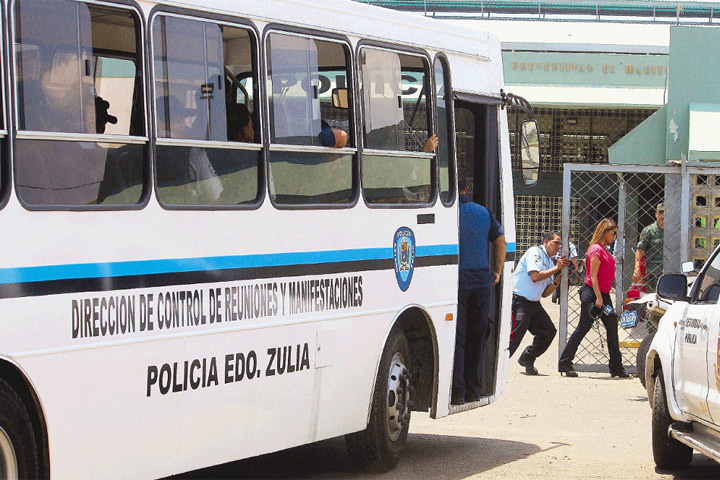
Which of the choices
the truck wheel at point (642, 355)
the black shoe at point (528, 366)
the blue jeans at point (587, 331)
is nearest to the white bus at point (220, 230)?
the truck wheel at point (642, 355)

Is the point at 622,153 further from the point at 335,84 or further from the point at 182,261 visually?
the point at 182,261

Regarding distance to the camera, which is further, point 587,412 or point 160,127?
point 587,412

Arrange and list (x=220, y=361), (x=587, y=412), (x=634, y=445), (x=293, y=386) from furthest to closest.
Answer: (x=587, y=412) → (x=634, y=445) → (x=293, y=386) → (x=220, y=361)

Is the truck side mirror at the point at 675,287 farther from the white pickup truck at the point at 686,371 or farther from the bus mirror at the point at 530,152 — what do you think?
the bus mirror at the point at 530,152

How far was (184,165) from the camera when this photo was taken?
6.64m

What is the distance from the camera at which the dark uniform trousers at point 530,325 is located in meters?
15.0

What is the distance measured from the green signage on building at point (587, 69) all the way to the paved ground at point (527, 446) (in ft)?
62.4

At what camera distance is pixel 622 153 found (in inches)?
912

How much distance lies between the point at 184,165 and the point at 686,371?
11.4ft

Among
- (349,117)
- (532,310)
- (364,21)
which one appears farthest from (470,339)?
(532,310)

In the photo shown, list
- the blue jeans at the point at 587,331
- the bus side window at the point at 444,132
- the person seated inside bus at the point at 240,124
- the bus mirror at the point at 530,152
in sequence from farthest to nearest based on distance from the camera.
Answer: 1. the blue jeans at the point at 587,331
2. the bus mirror at the point at 530,152
3. the bus side window at the point at 444,132
4. the person seated inside bus at the point at 240,124

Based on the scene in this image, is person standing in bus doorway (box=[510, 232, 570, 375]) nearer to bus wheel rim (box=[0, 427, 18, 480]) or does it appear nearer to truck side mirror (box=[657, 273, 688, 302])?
truck side mirror (box=[657, 273, 688, 302])

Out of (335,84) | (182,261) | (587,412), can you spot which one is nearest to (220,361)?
(182,261)

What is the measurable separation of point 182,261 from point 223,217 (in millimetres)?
446
